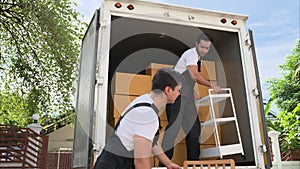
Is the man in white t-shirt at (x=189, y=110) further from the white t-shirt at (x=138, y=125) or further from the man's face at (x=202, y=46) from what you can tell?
the white t-shirt at (x=138, y=125)

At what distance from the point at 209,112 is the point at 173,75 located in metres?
1.61

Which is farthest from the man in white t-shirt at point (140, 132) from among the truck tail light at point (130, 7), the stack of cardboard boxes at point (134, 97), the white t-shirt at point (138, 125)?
the stack of cardboard boxes at point (134, 97)

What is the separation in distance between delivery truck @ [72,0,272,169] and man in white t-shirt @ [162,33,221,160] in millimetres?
204

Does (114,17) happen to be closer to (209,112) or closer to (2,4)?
(209,112)

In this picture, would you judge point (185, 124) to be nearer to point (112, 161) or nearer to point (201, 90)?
point (201, 90)

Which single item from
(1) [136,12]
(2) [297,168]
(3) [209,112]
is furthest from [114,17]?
(2) [297,168]

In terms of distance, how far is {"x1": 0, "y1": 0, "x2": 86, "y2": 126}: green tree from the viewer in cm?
635

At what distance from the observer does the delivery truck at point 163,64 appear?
2.56 m

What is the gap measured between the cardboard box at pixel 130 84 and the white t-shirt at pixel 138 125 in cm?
142

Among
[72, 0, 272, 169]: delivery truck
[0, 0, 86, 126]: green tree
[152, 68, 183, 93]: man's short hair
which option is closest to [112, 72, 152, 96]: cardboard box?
[72, 0, 272, 169]: delivery truck

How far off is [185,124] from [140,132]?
1.43 m

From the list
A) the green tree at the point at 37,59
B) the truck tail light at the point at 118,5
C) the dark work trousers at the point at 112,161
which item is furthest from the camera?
the green tree at the point at 37,59

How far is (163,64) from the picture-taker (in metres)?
4.12

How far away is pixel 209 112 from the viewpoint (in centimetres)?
357
